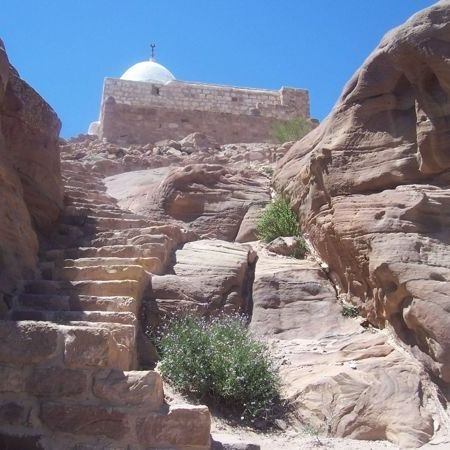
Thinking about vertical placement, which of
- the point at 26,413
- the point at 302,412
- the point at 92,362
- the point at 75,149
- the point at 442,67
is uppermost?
the point at 75,149

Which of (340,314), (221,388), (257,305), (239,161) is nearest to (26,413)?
(221,388)

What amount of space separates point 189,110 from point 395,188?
15.0 m

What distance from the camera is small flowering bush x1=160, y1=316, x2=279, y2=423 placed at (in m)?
5.11

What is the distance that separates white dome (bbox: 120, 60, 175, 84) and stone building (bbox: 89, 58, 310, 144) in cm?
943

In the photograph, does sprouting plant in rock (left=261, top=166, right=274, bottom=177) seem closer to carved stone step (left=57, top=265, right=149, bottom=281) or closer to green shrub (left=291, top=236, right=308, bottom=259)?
green shrub (left=291, top=236, right=308, bottom=259)

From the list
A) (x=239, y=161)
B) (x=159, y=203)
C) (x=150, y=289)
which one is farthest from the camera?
(x=239, y=161)

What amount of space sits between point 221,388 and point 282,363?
0.85 m

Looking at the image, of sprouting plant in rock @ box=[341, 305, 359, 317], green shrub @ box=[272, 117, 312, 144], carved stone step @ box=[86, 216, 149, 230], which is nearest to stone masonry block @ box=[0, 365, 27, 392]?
sprouting plant in rock @ box=[341, 305, 359, 317]

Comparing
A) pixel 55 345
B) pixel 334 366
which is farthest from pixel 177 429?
pixel 334 366

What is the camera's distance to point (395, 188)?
6.77 metres

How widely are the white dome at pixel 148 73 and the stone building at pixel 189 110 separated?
9.43m

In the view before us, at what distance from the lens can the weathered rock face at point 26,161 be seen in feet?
21.4

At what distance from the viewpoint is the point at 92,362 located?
163 inches

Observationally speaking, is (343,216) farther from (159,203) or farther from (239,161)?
(239,161)
